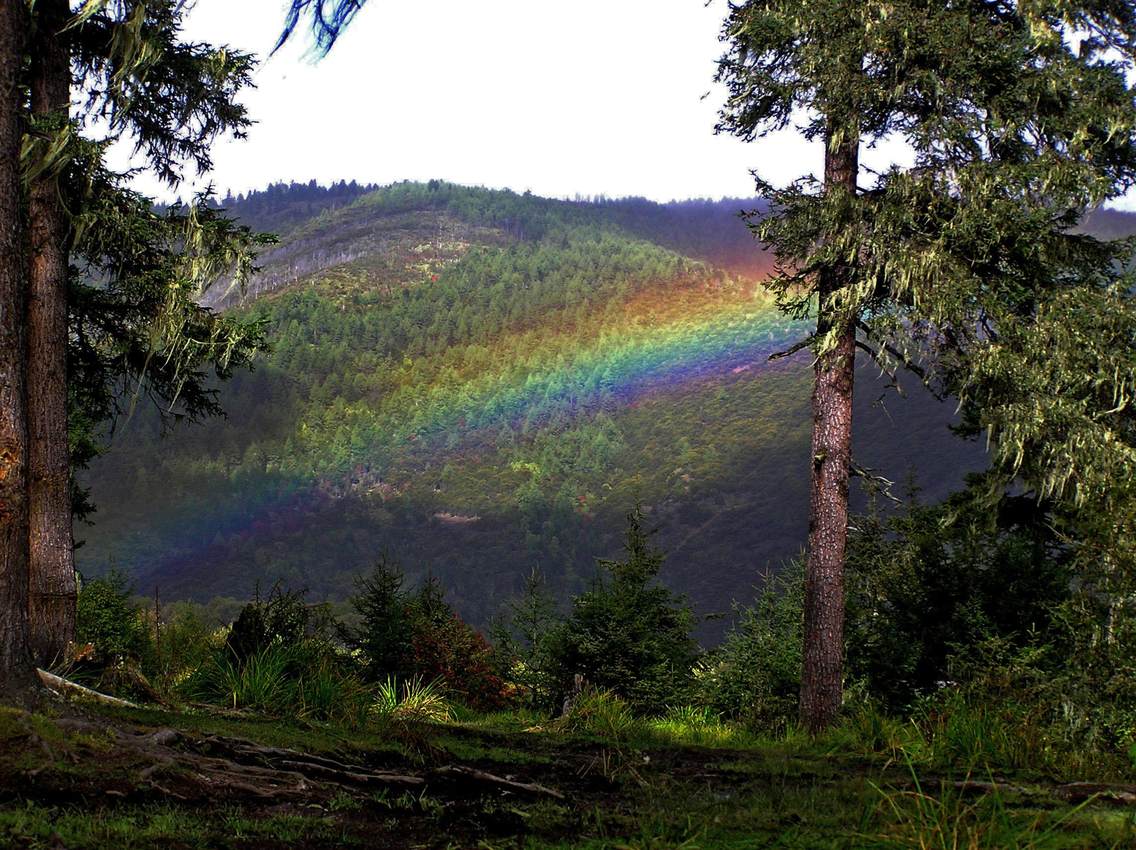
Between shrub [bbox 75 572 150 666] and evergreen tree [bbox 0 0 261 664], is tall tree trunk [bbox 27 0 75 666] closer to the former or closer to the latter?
evergreen tree [bbox 0 0 261 664]

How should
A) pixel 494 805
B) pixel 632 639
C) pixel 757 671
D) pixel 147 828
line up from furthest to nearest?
pixel 757 671, pixel 632 639, pixel 494 805, pixel 147 828

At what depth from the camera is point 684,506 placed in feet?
454

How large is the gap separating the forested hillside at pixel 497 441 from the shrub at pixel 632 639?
105326 millimetres

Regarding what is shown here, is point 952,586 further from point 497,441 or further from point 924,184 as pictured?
point 497,441

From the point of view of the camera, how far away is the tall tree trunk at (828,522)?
10.2 metres

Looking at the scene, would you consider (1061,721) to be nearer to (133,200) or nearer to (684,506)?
(133,200)

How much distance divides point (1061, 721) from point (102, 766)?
6.94 metres

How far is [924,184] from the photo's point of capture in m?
10.1

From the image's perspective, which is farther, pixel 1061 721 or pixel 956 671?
pixel 956 671

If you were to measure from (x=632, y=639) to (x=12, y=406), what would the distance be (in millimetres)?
9543

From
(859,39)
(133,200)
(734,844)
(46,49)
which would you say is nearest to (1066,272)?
(859,39)

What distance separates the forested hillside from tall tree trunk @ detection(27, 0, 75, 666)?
112 m

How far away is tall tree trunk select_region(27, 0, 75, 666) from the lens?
870 cm

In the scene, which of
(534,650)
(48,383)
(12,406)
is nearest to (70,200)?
(48,383)
